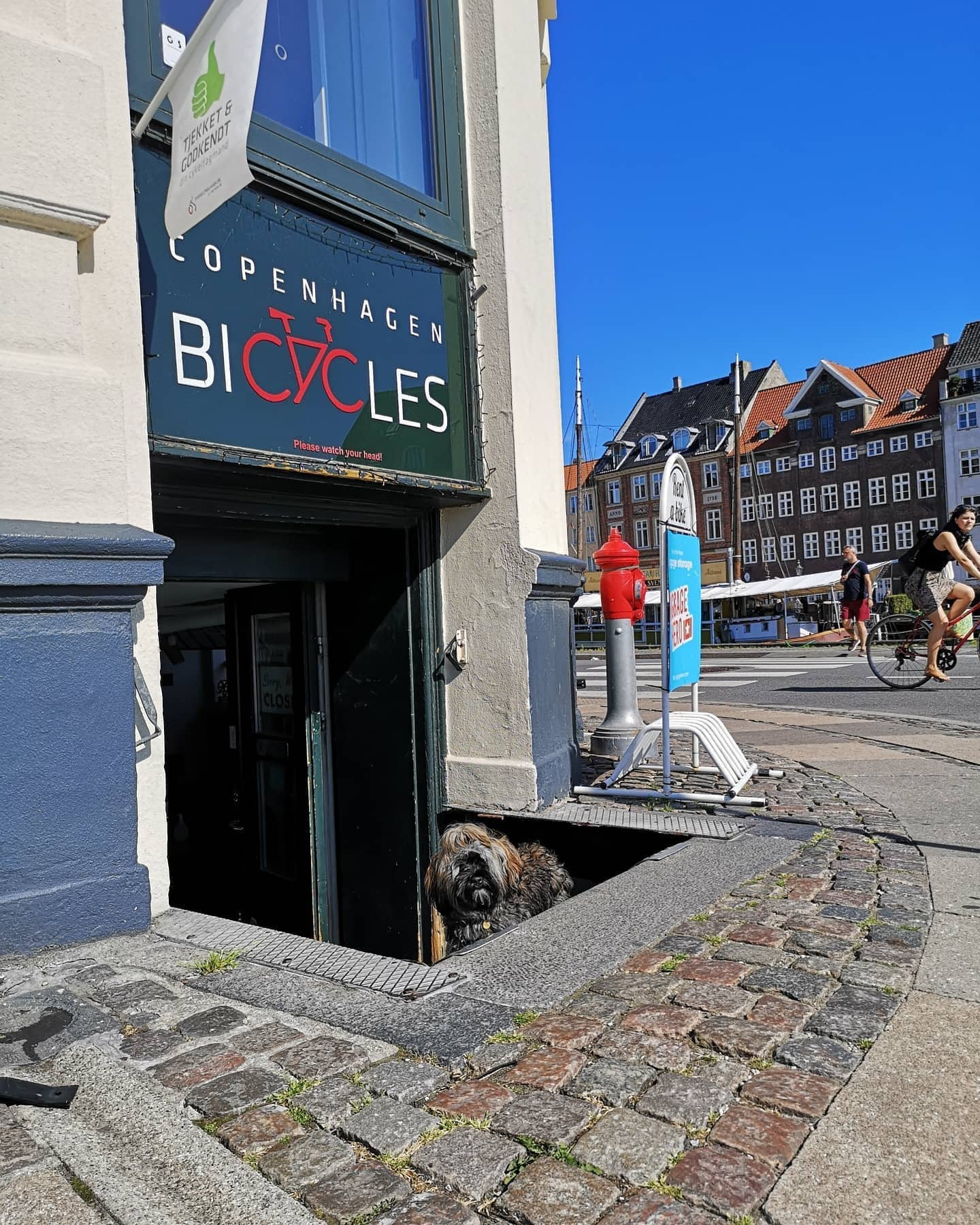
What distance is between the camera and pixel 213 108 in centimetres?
327

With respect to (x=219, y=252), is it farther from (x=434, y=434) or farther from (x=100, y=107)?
(x=434, y=434)

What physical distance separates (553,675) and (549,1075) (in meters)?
3.94

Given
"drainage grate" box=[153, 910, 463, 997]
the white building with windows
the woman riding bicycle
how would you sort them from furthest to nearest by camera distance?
the white building with windows → the woman riding bicycle → "drainage grate" box=[153, 910, 463, 997]

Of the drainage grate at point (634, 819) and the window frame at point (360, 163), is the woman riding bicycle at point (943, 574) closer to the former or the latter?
the drainage grate at point (634, 819)

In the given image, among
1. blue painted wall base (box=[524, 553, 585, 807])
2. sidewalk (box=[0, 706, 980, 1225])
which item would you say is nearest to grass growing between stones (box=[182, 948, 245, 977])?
sidewalk (box=[0, 706, 980, 1225])

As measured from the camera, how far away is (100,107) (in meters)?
3.58

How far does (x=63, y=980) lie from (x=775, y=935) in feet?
7.76

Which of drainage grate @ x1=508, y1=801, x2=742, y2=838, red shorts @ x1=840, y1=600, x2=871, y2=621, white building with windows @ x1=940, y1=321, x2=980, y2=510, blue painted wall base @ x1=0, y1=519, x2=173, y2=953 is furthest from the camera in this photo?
white building with windows @ x1=940, y1=321, x2=980, y2=510

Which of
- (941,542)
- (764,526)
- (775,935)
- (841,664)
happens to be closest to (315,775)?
(775,935)

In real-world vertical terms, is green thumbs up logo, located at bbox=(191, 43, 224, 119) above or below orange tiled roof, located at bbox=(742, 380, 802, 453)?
below

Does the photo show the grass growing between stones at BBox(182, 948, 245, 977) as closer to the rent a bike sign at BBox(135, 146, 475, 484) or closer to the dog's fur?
the dog's fur

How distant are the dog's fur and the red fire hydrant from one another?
2419 mm

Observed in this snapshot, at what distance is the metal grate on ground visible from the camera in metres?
4.79

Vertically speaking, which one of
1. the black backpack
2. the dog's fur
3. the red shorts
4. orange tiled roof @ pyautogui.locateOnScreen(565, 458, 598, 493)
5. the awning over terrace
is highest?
orange tiled roof @ pyautogui.locateOnScreen(565, 458, 598, 493)
